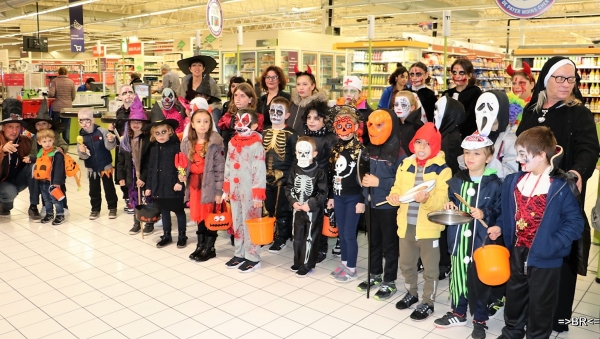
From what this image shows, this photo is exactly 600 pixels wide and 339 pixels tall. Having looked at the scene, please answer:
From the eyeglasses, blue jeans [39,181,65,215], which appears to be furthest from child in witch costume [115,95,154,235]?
the eyeglasses

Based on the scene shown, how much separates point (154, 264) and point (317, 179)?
1732 millimetres

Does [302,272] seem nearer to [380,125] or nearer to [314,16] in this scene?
[380,125]

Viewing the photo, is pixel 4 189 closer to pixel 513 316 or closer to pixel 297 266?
pixel 297 266

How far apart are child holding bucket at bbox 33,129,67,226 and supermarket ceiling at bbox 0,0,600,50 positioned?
10.3 meters

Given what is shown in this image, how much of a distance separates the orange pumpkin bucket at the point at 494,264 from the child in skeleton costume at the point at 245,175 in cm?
199

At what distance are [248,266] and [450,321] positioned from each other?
182cm

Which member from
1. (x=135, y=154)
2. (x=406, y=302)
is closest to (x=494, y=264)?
(x=406, y=302)

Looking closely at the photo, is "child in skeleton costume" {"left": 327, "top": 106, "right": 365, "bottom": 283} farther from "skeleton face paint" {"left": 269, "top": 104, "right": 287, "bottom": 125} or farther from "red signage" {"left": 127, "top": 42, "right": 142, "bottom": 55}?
"red signage" {"left": 127, "top": 42, "right": 142, "bottom": 55}

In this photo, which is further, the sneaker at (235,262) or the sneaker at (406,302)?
the sneaker at (235,262)

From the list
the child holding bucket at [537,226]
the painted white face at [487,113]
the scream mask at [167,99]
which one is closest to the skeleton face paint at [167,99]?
the scream mask at [167,99]

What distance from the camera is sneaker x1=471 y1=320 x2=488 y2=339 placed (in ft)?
10.9

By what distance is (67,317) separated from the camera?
366cm

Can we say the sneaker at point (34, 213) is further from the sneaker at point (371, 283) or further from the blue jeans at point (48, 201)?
the sneaker at point (371, 283)

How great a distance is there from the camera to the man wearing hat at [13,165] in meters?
6.07
